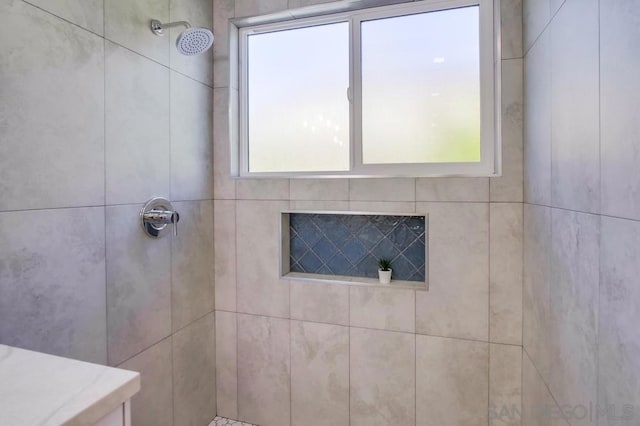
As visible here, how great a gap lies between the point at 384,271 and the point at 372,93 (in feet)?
3.11

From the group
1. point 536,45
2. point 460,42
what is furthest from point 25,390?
point 460,42

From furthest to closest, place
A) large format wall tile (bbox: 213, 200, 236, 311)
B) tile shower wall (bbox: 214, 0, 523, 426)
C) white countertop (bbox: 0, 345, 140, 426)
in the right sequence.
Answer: large format wall tile (bbox: 213, 200, 236, 311) < tile shower wall (bbox: 214, 0, 523, 426) < white countertop (bbox: 0, 345, 140, 426)

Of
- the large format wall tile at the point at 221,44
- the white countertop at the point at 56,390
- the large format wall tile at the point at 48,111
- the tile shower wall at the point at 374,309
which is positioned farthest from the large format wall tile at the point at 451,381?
the large format wall tile at the point at 221,44

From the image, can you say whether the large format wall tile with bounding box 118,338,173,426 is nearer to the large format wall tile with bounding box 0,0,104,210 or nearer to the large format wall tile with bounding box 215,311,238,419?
the large format wall tile with bounding box 215,311,238,419

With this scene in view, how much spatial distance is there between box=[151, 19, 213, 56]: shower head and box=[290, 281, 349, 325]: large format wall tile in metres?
1.24

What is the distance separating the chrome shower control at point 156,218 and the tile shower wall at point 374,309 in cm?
47

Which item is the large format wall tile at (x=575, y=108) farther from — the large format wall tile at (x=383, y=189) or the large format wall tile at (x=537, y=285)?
the large format wall tile at (x=383, y=189)

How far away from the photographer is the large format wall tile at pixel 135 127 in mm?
1355

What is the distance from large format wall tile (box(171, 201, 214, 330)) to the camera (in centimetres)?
174

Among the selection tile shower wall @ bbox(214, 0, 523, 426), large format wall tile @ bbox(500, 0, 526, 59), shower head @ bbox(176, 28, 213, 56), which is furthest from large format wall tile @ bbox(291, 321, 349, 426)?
large format wall tile @ bbox(500, 0, 526, 59)

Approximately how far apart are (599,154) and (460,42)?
110 cm

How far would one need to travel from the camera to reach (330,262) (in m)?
1.99

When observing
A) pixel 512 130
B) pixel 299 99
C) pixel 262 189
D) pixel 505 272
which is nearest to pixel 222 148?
pixel 262 189

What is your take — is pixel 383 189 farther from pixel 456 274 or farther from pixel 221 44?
pixel 221 44
